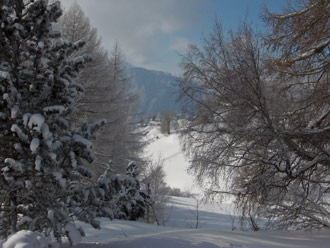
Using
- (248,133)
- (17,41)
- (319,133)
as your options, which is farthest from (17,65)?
(319,133)

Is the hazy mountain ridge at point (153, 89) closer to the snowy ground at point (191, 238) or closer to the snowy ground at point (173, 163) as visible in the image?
the snowy ground at point (173, 163)

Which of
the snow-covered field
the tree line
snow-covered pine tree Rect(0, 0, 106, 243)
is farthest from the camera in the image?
the tree line

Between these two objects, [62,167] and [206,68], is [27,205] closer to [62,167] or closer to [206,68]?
[62,167]

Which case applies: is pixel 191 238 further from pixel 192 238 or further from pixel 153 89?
pixel 153 89

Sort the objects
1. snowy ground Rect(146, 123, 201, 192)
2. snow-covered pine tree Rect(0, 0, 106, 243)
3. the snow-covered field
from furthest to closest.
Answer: snowy ground Rect(146, 123, 201, 192)
the snow-covered field
snow-covered pine tree Rect(0, 0, 106, 243)

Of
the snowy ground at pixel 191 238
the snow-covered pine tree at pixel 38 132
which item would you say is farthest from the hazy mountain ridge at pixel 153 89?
the snow-covered pine tree at pixel 38 132

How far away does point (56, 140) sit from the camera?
3170mm

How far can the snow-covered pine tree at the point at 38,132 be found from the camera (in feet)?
9.14

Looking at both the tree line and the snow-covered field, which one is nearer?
the snow-covered field

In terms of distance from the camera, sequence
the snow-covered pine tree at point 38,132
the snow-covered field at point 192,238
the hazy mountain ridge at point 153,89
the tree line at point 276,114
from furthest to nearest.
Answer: the hazy mountain ridge at point 153,89 → the tree line at point 276,114 → the snow-covered field at point 192,238 → the snow-covered pine tree at point 38,132

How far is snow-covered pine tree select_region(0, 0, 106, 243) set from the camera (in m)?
2.79

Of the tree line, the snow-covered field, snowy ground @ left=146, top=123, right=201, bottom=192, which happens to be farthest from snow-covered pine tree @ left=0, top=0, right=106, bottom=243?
snowy ground @ left=146, top=123, right=201, bottom=192

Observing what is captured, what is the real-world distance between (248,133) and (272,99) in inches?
42.6

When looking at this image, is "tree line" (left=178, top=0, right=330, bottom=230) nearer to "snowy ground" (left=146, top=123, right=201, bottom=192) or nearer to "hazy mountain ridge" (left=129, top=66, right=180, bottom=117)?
"snowy ground" (left=146, top=123, right=201, bottom=192)
